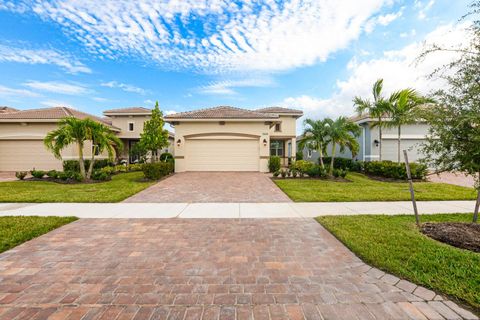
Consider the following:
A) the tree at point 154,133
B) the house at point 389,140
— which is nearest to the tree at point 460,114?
the house at point 389,140

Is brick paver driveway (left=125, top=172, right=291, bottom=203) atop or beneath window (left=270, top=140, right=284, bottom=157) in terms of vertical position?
beneath

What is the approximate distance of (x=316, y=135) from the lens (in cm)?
1295

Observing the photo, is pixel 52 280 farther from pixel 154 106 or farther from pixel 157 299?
pixel 154 106

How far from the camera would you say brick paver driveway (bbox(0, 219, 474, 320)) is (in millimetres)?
2258

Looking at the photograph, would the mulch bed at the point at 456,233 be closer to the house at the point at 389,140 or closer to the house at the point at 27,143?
the house at the point at 389,140

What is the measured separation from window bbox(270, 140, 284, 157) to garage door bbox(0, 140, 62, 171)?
19675mm

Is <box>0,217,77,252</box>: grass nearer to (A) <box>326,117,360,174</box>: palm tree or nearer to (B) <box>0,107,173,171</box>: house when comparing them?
(A) <box>326,117,360,174</box>: palm tree

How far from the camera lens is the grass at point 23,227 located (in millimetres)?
3967

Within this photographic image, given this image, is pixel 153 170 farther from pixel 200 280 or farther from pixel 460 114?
pixel 460 114

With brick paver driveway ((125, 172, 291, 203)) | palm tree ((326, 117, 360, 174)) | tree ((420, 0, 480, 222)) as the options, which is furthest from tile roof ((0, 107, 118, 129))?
tree ((420, 0, 480, 222))

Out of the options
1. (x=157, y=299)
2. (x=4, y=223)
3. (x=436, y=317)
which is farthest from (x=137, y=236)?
(x=436, y=317)

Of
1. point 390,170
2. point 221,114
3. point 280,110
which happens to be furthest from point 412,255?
point 280,110

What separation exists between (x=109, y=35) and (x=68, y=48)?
4.21 metres

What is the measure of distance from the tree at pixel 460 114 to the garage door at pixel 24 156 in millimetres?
22499
